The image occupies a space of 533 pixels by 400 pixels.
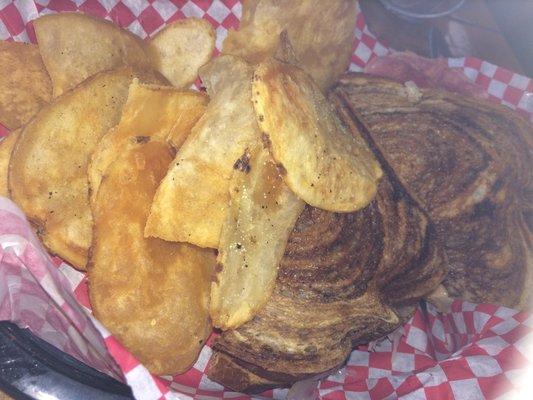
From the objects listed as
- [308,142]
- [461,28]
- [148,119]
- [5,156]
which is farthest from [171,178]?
[461,28]

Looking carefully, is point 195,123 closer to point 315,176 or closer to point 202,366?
point 315,176

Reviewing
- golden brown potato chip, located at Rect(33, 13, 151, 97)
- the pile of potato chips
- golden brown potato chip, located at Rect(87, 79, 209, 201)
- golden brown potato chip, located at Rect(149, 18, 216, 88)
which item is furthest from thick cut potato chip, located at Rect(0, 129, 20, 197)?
golden brown potato chip, located at Rect(149, 18, 216, 88)

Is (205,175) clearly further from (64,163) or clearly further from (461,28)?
(461,28)

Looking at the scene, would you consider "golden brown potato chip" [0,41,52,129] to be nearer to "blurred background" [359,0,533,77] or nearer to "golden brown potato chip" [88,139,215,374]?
"golden brown potato chip" [88,139,215,374]

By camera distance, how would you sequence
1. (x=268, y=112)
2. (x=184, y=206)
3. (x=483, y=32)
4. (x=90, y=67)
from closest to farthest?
1. (x=268, y=112)
2. (x=184, y=206)
3. (x=90, y=67)
4. (x=483, y=32)

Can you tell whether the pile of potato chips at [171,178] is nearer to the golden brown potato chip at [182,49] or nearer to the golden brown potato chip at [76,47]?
the golden brown potato chip at [76,47]

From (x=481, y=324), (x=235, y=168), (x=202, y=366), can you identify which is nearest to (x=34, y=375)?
(x=202, y=366)
